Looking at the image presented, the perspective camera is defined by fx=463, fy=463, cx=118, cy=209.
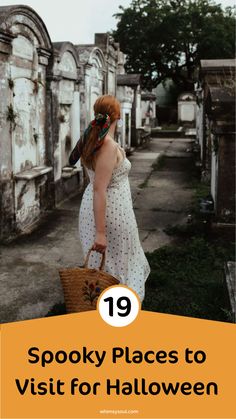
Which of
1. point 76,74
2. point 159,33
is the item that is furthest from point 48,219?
point 159,33

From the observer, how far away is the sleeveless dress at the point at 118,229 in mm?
3268

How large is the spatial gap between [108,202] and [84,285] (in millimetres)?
618

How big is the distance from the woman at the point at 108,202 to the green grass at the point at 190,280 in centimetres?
76

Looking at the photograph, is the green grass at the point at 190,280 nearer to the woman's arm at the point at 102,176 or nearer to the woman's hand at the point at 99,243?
the woman's hand at the point at 99,243

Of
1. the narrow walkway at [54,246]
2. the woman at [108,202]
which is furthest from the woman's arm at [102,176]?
the narrow walkway at [54,246]

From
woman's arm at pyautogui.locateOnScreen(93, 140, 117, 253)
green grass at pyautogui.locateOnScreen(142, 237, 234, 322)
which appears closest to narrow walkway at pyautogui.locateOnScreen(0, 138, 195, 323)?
green grass at pyautogui.locateOnScreen(142, 237, 234, 322)

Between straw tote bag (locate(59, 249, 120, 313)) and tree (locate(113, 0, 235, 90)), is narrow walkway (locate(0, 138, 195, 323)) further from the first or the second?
tree (locate(113, 0, 235, 90))

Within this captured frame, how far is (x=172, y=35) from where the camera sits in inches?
1353

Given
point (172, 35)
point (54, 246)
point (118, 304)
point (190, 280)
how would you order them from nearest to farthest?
point (118, 304)
point (190, 280)
point (54, 246)
point (172, 35)

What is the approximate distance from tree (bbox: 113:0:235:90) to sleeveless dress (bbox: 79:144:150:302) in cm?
3302

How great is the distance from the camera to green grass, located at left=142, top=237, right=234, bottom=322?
4.20 metres

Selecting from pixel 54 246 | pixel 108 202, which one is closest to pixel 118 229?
pixel 108 202

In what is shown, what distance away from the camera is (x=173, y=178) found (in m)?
12.1

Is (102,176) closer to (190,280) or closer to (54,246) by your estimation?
(190,280)
